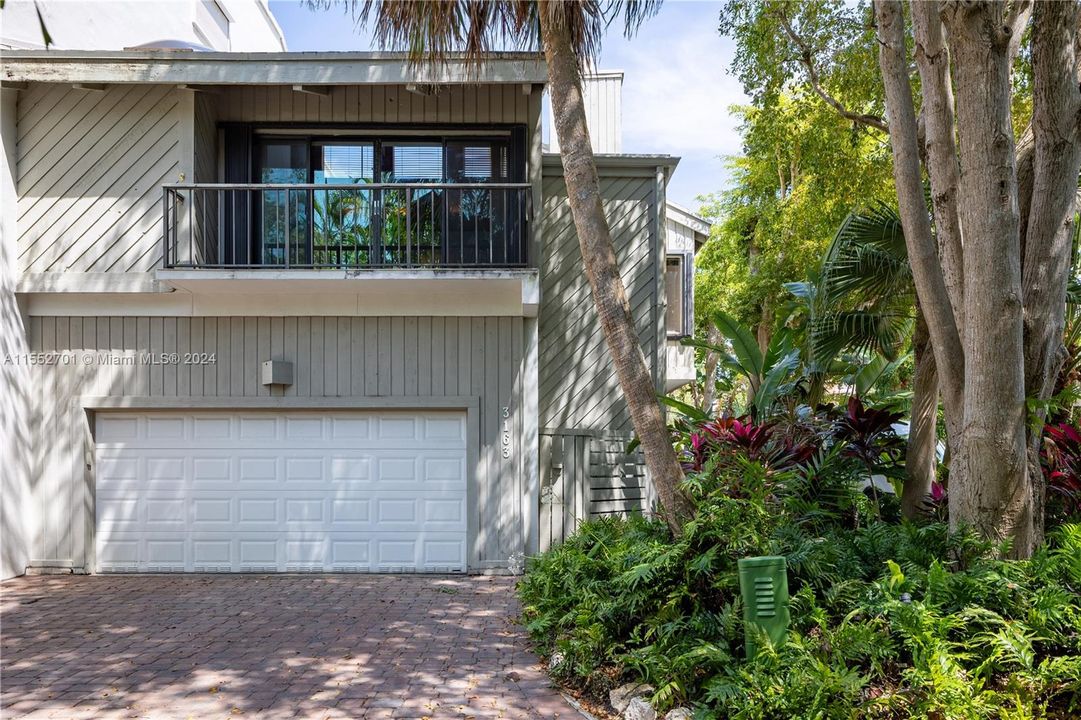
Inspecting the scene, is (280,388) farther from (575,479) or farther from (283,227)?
(575,479)

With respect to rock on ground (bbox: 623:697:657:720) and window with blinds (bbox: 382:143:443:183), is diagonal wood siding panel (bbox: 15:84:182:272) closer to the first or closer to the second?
window with blinds (bbox: 382:143:443:183)

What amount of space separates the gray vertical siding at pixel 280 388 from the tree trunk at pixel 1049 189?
6.16m

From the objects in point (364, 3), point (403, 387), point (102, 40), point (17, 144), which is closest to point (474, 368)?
point (403, 387)

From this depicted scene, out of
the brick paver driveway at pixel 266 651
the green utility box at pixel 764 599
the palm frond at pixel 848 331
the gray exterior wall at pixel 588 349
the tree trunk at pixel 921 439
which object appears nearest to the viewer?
the green utility box at pixel 764 599

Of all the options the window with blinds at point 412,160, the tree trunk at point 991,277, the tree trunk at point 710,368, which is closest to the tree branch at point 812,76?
the window with blinds at point 412,160

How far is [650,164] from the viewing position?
12422 mm

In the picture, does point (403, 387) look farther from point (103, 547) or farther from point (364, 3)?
point (364, 3)

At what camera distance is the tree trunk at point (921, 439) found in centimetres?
830

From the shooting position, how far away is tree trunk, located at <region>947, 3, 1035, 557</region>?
5953 mm

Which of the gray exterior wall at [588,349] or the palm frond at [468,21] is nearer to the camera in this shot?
the palm frond at [468,21]

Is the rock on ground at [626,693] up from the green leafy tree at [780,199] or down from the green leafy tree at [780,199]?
down

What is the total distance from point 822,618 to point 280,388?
7.96m

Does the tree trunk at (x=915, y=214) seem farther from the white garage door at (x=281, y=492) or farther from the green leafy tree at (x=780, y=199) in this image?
the white garage door at (x=281, y=492)

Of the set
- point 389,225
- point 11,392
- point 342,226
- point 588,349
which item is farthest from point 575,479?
point 11,392
